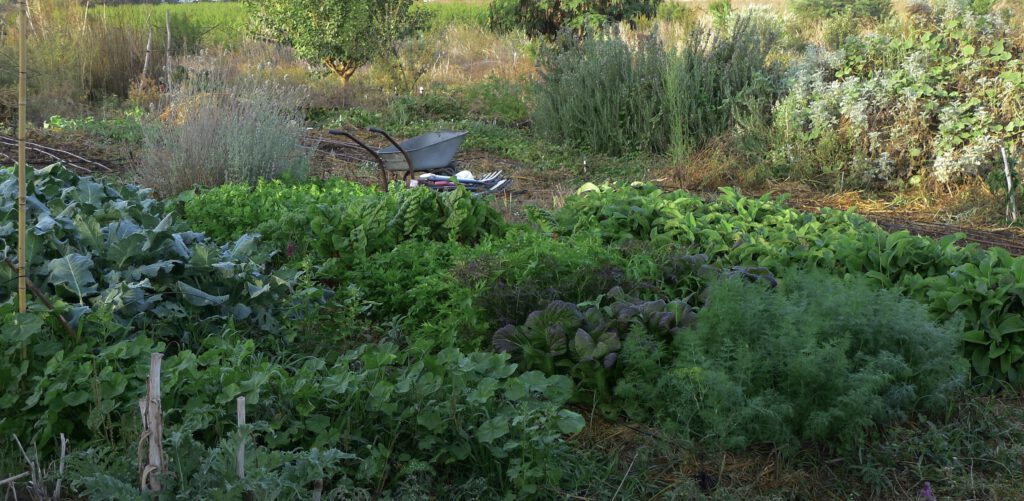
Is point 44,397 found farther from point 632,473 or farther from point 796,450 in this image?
point 796,450

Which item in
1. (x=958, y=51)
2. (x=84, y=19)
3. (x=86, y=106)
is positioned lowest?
(x=86, y=106)

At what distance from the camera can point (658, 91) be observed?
9523 mm

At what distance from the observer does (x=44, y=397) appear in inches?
97.3

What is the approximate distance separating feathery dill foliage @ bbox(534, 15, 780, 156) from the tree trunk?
514cm

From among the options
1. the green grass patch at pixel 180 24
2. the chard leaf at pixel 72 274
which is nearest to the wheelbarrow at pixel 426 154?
the chard leaf at pixel 72 274

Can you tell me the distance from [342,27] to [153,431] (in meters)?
12.8

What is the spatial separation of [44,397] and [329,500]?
0.94 m

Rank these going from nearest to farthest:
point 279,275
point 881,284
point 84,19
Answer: point 279,275 < point 881,284 < point 84,19

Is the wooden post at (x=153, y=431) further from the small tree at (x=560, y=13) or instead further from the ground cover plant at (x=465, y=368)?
the small tree at (x=560, y=13)

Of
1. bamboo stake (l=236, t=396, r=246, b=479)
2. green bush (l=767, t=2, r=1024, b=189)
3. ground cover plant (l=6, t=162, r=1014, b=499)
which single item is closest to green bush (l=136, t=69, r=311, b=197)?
ground cover plant (l=6, t=162, r=1014, b=499)

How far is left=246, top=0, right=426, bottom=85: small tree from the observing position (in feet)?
45.9

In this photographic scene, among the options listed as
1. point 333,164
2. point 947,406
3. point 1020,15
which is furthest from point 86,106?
point 947,406

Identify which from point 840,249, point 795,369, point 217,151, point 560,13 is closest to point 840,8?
Answer: point 560,13

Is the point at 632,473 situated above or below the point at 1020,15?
below
